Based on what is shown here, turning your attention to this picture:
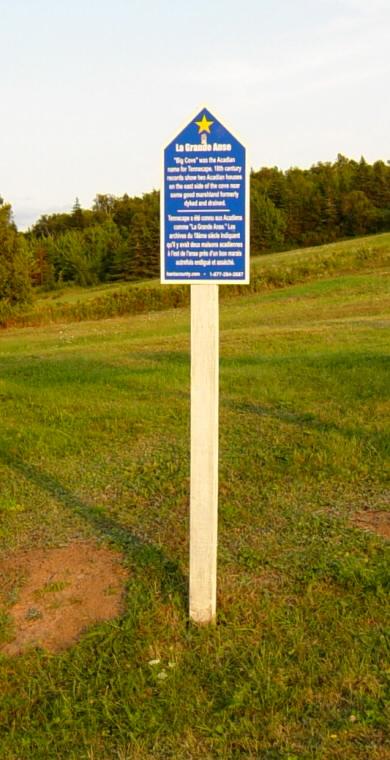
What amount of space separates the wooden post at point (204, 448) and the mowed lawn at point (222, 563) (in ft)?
0.73

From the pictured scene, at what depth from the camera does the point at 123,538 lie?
6062 millimetres

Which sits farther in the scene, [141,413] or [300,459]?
[141,413]

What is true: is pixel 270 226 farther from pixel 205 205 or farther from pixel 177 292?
pixel 205 205

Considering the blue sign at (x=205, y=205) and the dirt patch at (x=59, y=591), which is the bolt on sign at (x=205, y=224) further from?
the dirt patch at (x=59, y=591)

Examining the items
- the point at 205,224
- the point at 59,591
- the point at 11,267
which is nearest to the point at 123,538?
the point at 59,591

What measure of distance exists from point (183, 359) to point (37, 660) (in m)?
11.0

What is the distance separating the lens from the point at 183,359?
1519 cm

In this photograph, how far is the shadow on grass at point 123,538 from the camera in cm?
523

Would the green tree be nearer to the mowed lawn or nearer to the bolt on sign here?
the mowed lawn

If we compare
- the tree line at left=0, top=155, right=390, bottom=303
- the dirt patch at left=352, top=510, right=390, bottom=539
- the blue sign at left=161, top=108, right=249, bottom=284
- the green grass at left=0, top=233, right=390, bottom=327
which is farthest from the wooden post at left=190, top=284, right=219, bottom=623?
the tree line at left=0, top=155, right=390, bottom=303

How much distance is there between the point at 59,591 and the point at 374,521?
251 centimetres

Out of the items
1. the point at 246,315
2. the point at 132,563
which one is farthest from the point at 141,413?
the point at 246,315

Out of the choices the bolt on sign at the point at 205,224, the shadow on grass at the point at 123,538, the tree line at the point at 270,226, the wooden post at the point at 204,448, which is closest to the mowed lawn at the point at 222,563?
the shadow on grass at the point at 123,538

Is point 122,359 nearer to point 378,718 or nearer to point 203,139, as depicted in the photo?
point 203,139
